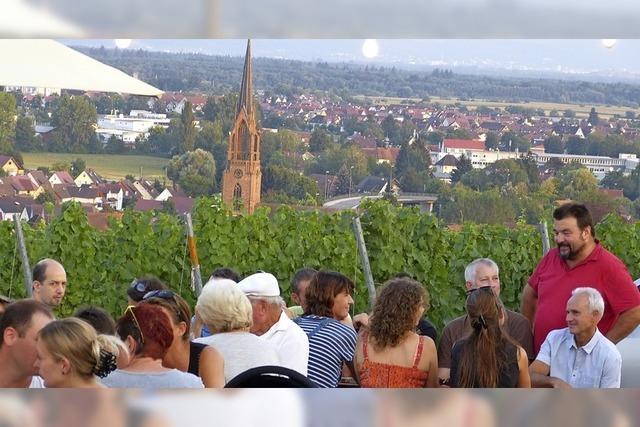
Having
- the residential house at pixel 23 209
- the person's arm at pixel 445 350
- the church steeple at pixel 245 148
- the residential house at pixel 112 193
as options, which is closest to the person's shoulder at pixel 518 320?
the person's arm at pixel 445 350

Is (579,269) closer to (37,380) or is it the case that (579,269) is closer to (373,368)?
(373,368)

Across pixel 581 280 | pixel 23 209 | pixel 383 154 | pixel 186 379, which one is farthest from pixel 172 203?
pixel 186 379

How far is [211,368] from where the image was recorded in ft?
10.4

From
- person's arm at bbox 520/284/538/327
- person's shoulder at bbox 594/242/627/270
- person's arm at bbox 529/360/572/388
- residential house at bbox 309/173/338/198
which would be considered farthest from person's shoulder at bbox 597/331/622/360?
residential house at bbox 309/173/338/198

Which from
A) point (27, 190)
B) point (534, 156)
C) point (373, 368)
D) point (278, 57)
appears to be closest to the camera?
point (278, 57)

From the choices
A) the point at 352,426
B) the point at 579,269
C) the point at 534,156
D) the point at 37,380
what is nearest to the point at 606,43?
the point at 352,426

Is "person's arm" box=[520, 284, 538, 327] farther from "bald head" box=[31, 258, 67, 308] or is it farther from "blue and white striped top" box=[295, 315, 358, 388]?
"bald head" box=[31, 258, 67, 308]

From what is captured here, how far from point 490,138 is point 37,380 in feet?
5.63

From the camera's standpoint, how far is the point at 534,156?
420cm

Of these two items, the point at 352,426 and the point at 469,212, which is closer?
the point at 352,426

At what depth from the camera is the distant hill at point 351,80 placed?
293 centimetres

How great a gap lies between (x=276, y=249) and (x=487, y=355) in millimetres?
3994

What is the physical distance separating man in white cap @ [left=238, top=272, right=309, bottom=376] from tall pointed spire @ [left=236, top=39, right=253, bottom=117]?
2.00 feet

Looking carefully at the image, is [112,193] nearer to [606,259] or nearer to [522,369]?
Answer: [606,259]
